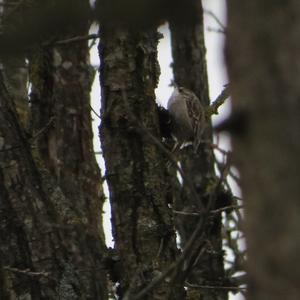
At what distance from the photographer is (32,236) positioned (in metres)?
5.32

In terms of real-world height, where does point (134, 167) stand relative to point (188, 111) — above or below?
below

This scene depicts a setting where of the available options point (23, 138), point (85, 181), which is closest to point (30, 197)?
point (23, 138)

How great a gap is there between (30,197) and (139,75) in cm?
95

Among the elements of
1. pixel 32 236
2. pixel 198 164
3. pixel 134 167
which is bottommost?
pixel 32 236

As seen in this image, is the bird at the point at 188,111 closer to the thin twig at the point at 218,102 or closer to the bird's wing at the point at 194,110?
the bird's wing at the point at 194,110

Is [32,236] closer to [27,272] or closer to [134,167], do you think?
[27,272]

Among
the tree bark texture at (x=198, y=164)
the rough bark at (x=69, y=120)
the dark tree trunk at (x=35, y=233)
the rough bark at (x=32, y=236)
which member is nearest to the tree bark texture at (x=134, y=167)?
the dark tree trunk at (x=35, y=233)

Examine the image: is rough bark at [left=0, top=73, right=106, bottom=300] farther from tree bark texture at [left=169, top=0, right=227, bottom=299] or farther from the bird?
the bird

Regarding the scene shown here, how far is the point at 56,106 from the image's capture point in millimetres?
7504

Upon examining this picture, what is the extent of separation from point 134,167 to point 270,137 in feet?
9.44

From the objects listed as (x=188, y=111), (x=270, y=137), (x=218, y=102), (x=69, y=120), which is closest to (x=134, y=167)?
(x=218, y=102)

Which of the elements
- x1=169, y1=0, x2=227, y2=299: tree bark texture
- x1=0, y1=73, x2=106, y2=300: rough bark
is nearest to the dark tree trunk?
x1=0, y1=73, x2=106, y2=300: rough bark

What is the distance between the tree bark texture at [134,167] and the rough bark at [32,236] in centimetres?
41

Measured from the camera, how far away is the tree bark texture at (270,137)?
6.87ft
